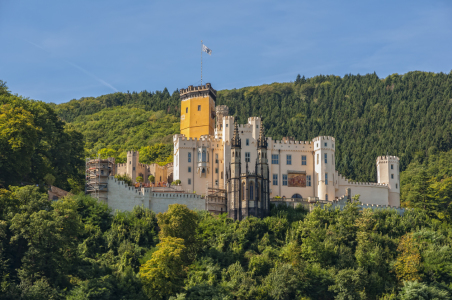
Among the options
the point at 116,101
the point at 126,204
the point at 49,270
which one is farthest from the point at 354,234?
the point at 116,101

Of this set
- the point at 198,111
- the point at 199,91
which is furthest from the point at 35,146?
the point at 199,91

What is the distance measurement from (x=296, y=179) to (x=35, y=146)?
29.2m

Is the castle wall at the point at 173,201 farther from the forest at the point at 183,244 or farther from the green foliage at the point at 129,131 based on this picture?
the green foliage at the point at 129,131

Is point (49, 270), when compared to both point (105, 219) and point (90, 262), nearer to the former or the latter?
point (90, 262)

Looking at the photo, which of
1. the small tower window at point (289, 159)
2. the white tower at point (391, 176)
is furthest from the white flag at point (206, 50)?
the white tower at point (391, 176)

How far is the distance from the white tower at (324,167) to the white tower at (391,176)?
6.11 metres

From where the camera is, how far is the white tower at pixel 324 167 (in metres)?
76.5

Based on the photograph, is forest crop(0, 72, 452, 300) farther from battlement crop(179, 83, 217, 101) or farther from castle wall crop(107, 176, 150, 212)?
battlement crop(179, 83, 217, 101)

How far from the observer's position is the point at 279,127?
13250 cm

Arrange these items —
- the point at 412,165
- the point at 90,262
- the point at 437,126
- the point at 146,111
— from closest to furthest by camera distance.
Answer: the point at 90,262 → the point at 412,165 → the point at 437,126 → the point at 146,111

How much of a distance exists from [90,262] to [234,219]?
15406 millimetres

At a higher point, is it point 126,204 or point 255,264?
point 126,204

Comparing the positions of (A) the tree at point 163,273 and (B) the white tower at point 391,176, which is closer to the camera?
(A) the tree at point 163,273

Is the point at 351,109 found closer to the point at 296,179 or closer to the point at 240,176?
the point at 296,179
